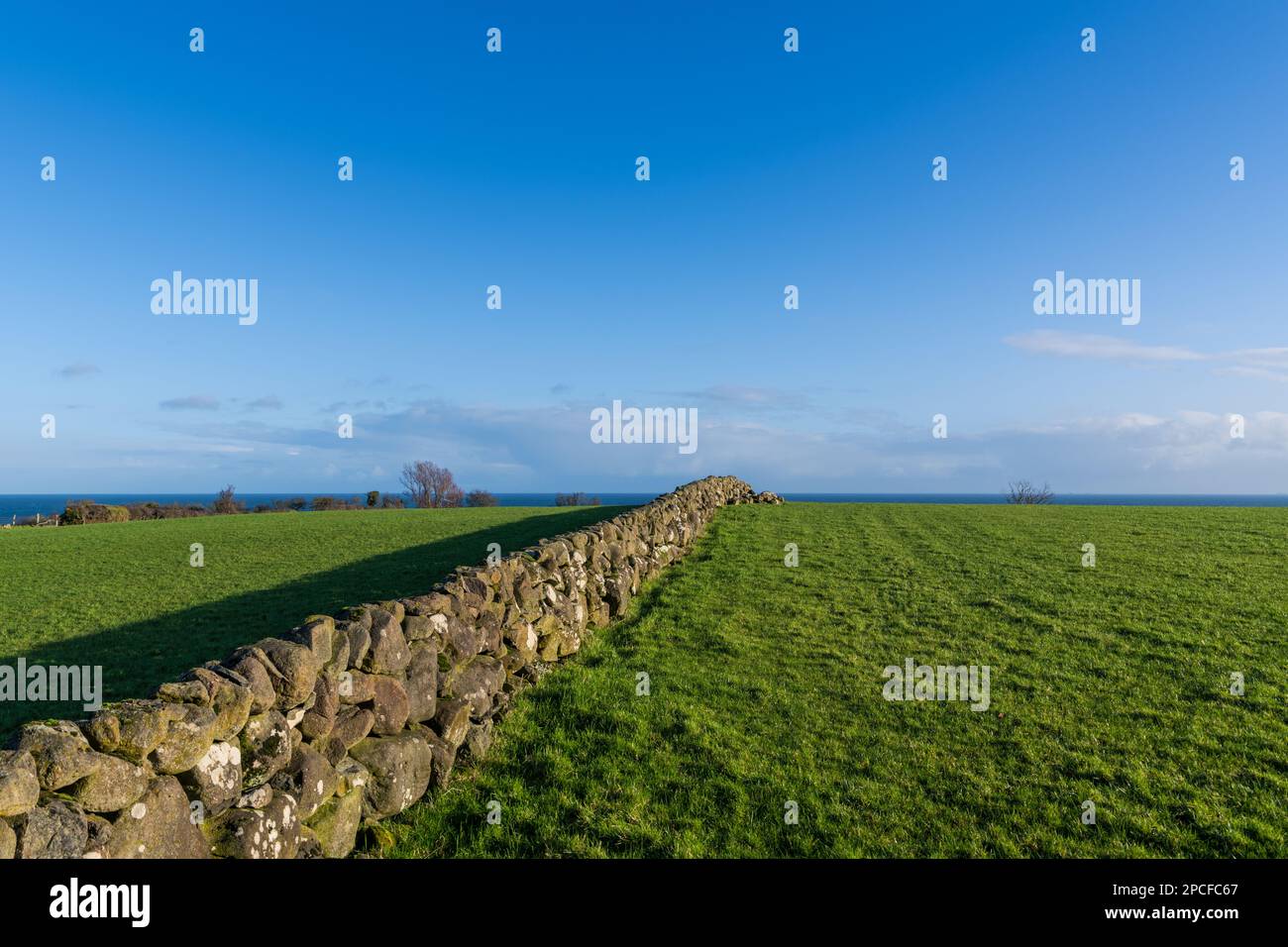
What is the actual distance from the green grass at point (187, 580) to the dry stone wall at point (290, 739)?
5338 millimetres

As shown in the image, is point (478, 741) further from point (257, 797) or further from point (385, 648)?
point (257, 797)

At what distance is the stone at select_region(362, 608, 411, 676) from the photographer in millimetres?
5914

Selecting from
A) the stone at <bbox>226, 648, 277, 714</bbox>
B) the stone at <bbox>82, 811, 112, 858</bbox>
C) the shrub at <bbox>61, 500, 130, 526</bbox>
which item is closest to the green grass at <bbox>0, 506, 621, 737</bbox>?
the stone at <bbox>226, 648, 277, 714</bbox>

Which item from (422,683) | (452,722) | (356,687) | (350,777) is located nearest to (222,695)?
(356,687)

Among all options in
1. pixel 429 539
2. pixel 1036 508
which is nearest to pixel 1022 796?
pixel 429 539

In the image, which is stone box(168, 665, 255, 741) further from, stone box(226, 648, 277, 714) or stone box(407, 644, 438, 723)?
stone box(407, 644, 438, 723)

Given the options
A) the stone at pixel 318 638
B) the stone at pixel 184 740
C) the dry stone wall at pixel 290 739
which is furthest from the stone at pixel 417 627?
the stone at pixel 184 740

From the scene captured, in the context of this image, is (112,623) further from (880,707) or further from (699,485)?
(699,485)

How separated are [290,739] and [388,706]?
43.7 inches

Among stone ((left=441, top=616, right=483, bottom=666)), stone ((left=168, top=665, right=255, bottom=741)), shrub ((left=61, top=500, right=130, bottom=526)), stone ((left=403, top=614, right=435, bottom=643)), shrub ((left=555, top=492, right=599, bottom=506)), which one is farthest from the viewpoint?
shrub ((left=555, top=492, right=599, bottom=506))

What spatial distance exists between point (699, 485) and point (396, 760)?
71.9 ft

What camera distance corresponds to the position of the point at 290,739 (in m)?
4.90

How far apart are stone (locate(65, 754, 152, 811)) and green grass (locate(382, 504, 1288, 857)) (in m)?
2.24
